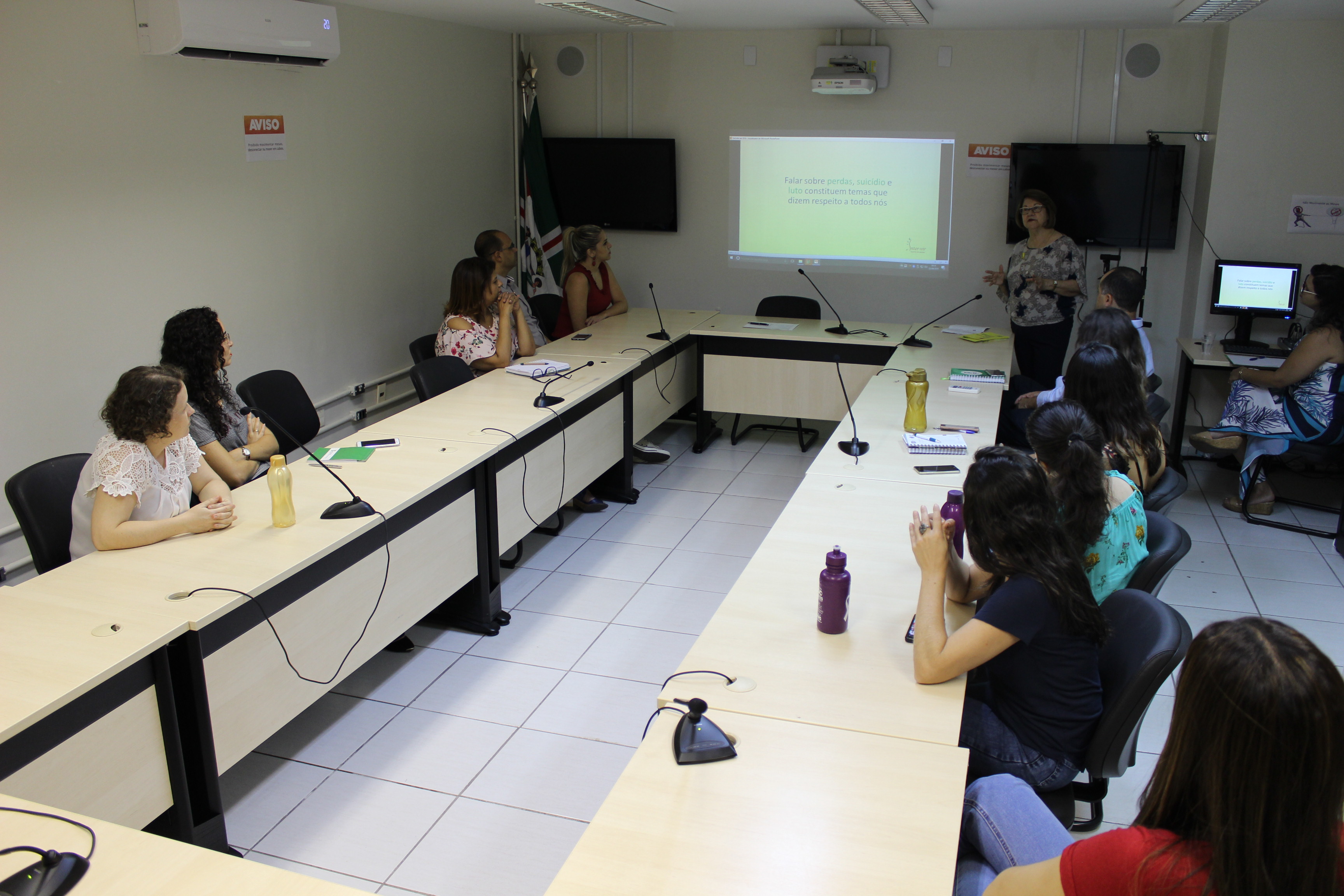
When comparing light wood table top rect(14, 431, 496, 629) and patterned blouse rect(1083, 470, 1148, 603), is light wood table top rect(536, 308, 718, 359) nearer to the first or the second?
light wood table top rect(14, 431, 496, 629)

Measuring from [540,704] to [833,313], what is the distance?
457 centimetres

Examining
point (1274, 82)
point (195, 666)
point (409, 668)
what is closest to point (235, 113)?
point (409, 668)

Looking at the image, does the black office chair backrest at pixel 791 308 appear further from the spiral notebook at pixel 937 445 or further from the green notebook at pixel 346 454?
the green notebook at pixel 346 454

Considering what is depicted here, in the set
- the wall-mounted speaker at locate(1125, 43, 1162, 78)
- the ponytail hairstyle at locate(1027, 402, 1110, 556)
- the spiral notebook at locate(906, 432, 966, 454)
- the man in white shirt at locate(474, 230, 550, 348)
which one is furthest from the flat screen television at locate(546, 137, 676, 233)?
the ponytail hairstyle at locate(1027, 402, 1110, 556)

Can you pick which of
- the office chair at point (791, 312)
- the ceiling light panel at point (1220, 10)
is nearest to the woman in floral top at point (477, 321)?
the office chair at point (791, 312)

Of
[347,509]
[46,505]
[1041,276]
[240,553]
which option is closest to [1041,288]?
[1041,276]

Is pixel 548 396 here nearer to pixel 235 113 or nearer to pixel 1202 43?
pixel 235 113

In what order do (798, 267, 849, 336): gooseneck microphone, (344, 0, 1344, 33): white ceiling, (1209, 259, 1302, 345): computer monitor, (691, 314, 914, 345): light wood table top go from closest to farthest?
1. (344, 0, 1344, 33): white ceiling
2. (1209, 259, 1302, 345): computer monitor
3. (691, 314, 914, 345): light wood table top
4. (798, 267, 849, 336): gooseneck microphone

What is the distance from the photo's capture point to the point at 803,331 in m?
6.08

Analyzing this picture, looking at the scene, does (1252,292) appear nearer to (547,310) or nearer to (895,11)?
(895,11)

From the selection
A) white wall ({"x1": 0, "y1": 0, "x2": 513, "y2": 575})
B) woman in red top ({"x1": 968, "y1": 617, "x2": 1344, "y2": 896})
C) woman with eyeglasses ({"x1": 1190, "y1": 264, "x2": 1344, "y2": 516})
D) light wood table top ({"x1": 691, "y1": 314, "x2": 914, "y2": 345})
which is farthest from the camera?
light wood table top ({"x1": 691, "y1": 314, "x2": 914, "y2": 345})

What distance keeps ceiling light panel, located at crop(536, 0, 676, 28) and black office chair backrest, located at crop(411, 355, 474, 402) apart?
1828mm

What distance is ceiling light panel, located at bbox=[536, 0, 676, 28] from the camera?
4.96m

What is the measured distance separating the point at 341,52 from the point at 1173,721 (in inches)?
218
